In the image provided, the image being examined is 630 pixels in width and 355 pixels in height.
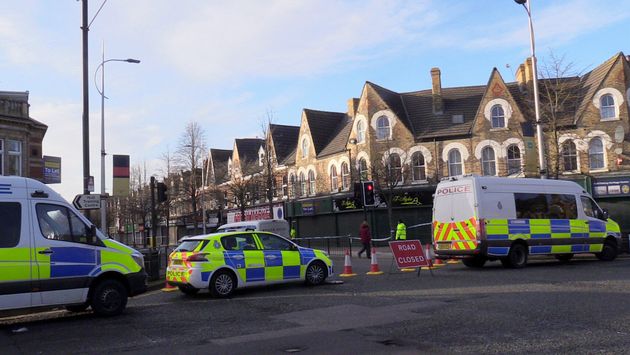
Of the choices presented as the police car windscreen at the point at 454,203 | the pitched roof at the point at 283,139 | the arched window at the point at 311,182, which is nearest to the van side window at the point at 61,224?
the police car windscreen at the point at 454,203

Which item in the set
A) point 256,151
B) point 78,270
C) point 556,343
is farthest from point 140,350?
Answer: point 256,151

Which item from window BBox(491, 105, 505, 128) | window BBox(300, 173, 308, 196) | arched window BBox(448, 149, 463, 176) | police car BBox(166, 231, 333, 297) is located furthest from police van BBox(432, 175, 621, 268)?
window BBox(300, 173, 308, 196)

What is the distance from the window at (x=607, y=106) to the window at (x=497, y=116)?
5.72 meters

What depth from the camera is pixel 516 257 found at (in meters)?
16.9

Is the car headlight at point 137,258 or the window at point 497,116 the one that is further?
the window at point 497,116

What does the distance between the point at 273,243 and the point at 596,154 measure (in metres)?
26.8

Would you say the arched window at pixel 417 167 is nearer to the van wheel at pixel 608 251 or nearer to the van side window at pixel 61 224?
the van wheel at pixel 608 251

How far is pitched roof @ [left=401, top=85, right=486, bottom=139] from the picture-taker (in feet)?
125

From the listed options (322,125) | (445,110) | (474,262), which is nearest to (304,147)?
(322,125)

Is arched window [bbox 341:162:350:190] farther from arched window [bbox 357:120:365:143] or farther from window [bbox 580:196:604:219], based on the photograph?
window [bbox 580:196:604:219]

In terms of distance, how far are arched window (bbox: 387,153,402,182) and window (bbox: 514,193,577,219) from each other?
17.4 meters

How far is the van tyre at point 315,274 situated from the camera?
1405 centimetres

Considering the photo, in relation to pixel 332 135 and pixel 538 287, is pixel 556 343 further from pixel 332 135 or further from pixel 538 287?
pixel 332 135

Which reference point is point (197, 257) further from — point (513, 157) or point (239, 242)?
point (513, 157)
